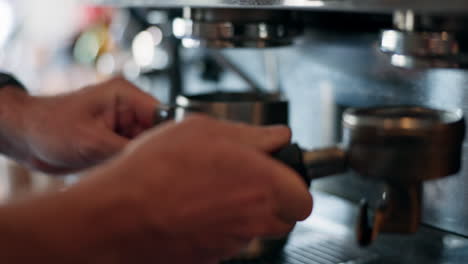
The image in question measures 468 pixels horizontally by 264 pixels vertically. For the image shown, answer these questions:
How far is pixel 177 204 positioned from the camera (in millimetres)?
427

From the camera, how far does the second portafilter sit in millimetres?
625

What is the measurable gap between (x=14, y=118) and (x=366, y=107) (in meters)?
0.44

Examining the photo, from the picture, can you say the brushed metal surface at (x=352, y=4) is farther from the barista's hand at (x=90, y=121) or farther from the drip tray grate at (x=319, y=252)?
the drip tray grate at (x=319, y=252)

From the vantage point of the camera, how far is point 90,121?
758 millimetres

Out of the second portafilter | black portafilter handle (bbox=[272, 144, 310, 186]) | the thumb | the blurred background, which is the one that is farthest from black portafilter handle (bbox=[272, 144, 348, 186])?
the blurred background

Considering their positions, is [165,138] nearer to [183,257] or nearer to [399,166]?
[183,257]

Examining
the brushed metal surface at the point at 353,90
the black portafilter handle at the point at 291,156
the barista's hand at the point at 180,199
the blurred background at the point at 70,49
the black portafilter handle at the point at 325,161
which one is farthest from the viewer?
the blurred background at the point at 70,49

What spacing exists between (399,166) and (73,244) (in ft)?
1.14

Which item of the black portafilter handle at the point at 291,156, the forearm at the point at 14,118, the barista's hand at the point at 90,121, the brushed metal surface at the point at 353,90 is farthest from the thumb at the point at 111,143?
the brushed metal surface at the point at 353,90

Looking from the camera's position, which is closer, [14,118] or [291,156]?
[291,156]

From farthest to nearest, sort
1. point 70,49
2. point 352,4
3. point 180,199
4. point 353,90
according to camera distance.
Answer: point 70,49, point 353,90, point 352,4, point 180,199

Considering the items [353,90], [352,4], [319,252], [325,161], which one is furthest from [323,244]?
[352,4]

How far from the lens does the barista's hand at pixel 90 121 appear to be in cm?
75

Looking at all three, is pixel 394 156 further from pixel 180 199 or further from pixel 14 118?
pixel 14 118
